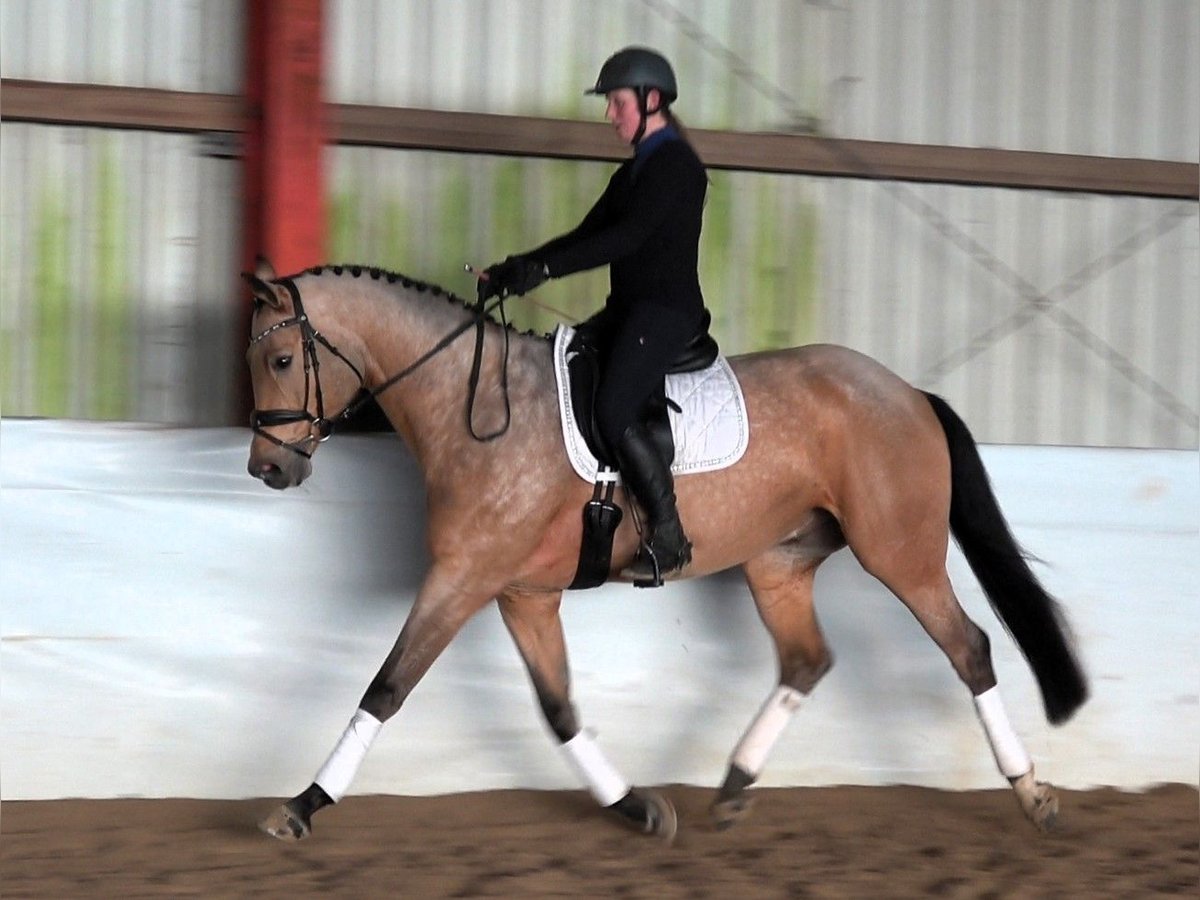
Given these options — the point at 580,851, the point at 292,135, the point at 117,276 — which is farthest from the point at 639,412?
the point at 117,276

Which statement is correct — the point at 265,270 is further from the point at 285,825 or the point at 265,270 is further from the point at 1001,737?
the point at 1001,737

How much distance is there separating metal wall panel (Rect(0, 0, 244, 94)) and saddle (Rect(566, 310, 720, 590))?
2084 mm

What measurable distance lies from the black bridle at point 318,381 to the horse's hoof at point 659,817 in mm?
1306

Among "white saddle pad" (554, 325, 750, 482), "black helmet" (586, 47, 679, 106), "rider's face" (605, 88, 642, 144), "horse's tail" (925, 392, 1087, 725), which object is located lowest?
"horse's tail" (925, 392, 1087, 725)

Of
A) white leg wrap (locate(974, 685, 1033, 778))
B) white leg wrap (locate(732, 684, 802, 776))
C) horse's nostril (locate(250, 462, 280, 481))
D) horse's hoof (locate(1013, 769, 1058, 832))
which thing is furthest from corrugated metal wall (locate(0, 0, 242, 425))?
horse's hoof (locate(1013, 769, 1058, 832))

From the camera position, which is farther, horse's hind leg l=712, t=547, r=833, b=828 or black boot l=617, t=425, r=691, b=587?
horse's hind leg l=712, t=547, r=833, b=828

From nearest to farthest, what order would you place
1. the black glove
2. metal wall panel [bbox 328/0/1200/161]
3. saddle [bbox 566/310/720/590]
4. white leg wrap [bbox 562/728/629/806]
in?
the black glove, saddle [bbox 566/310/720/590], white leg wrap [bbox 562/728/629/806], metal wall panel [bbox 328/0/1200/161]

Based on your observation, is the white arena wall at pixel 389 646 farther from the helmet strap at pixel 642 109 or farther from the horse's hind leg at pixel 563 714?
the helmet strap at pixel 642 109

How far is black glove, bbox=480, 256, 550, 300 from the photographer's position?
14.5ft

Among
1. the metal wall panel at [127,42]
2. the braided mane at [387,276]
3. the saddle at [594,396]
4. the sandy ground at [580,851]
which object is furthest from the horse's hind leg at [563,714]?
the metal wall panel at [127,42]

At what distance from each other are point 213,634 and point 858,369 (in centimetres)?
238

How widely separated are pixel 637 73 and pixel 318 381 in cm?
135

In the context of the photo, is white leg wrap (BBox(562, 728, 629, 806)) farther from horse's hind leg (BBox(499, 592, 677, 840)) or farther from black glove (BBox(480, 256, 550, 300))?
black glove (BBox(480, 256, 550, 300))

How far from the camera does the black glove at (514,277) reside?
4.43m
